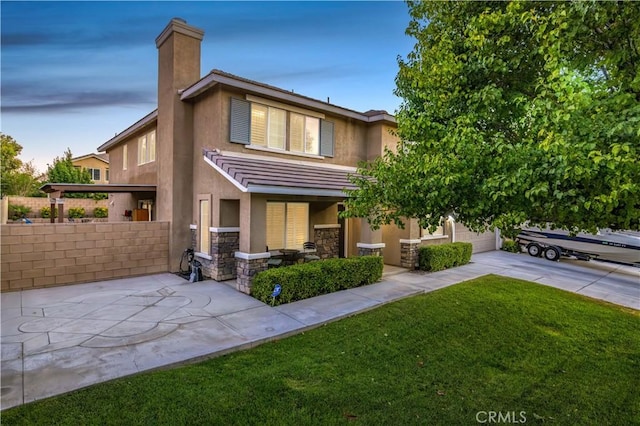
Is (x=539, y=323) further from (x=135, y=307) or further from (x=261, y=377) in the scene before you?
(x=135, y=307)

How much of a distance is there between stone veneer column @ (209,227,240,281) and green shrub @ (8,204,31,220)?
23584mm

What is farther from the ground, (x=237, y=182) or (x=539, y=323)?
(x=237, y=182)

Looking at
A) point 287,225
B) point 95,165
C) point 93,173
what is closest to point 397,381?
point 287,225

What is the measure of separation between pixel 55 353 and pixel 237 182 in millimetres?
4979

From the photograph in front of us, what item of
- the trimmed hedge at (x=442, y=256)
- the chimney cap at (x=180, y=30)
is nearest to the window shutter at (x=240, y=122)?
the chimney cap at (x=180, y=30)

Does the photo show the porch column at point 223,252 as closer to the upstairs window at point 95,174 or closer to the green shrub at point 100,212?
the green shrub at point 100,212

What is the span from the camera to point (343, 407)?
4.01m

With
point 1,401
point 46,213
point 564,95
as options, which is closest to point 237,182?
point 1,401

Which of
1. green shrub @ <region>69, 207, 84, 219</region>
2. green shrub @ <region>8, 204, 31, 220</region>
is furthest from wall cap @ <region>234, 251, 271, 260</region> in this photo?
green shrub @ <region>8, 204, 31, 220</region>

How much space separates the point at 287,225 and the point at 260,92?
4.67m

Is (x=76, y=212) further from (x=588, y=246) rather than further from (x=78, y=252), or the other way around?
(x=588, y=246)

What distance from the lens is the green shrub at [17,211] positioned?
23702 mm

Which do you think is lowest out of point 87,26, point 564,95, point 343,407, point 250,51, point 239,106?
point 343,407

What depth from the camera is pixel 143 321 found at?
21.7 ft
